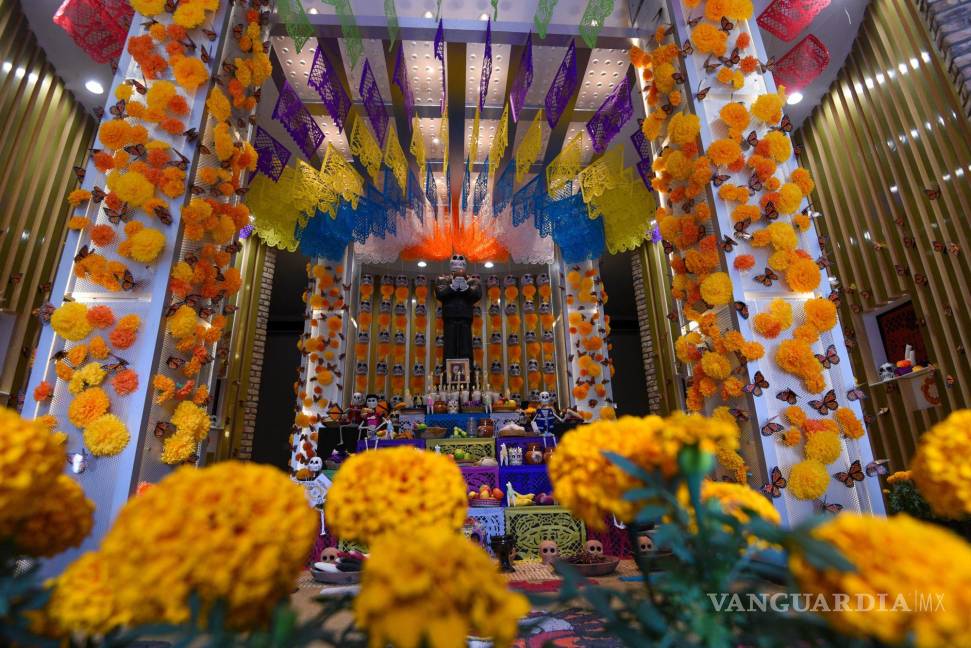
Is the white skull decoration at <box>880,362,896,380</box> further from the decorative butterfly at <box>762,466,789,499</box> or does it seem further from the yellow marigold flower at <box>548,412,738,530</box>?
the yellow marigold flower at <box>548,412,738,530</box>

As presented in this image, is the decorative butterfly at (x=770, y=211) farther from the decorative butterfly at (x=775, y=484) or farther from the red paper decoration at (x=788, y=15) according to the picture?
the red paper decoration at (x=788, y=15)

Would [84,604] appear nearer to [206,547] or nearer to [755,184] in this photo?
[206,547]

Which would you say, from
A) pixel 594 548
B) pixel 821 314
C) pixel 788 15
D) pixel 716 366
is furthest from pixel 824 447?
pixel 788 15

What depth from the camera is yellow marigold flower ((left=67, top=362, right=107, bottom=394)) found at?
2742 mm

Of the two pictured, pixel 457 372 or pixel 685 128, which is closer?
pixel 685 128

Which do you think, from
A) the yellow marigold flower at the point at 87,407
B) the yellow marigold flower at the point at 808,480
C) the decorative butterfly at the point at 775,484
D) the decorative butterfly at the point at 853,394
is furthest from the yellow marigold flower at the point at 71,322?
the decorative butterfly at the point at 853,394

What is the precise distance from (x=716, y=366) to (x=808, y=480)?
0.83 m

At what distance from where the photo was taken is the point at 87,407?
2715 millimetres

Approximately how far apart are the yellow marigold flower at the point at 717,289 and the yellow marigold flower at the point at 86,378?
12.7 ft

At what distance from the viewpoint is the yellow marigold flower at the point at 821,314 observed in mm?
3037

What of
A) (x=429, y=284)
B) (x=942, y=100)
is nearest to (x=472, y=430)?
(x=942, y=100)

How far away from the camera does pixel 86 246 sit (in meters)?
3.03

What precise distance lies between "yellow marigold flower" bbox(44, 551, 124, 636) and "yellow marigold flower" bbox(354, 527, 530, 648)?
0.38 metres

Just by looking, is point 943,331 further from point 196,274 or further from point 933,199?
point 196,274
